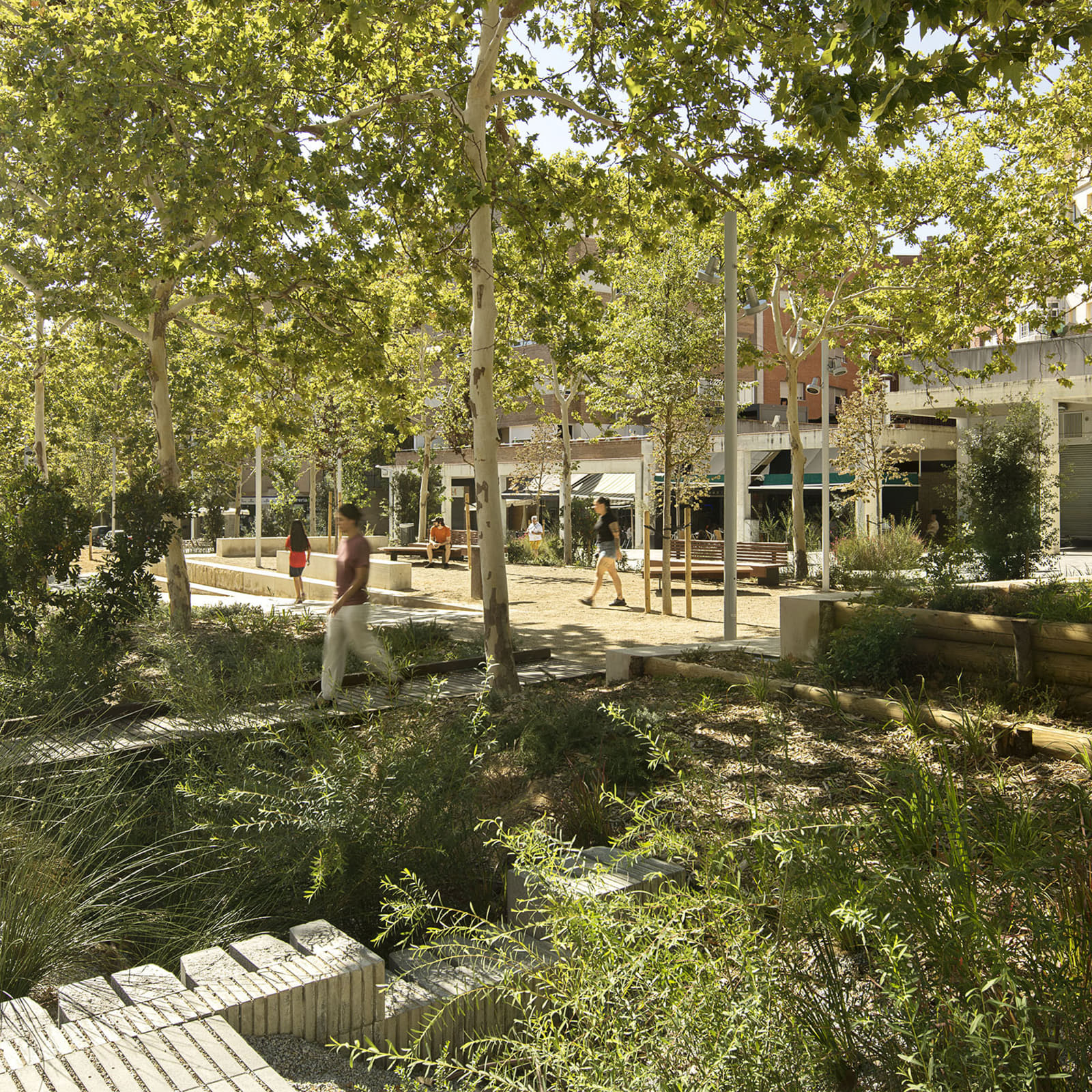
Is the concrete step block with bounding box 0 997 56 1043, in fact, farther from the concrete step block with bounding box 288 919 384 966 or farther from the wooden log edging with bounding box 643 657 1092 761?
the wooden log edging with bounding box 643 657 1092 761

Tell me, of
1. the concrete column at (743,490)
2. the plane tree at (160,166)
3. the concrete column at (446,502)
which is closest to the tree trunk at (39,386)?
the plane tree at (160,166)

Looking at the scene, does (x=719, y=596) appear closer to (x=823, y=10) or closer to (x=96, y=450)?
(x=823, y=10)

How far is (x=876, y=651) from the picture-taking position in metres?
6.88

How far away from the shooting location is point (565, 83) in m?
10.9

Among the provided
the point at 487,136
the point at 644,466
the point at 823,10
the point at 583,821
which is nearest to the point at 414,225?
the point at 487,136

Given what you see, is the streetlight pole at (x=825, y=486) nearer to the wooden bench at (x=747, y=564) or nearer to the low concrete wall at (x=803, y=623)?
the wooden bench at (x=747, y=564)

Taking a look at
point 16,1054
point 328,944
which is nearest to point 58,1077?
point 16,1054

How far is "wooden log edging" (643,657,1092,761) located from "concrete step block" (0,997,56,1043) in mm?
4194

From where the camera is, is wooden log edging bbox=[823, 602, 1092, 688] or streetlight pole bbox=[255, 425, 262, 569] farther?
streetlight pole bbox=[255, 425, 262, 569]

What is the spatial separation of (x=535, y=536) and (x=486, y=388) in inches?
879

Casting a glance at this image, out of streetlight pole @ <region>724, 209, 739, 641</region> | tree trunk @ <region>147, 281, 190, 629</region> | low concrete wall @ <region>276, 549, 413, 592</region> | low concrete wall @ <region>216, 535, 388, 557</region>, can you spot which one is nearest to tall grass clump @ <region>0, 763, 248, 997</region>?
streetlight pole @ <region>724, 209, 739, 641</region>

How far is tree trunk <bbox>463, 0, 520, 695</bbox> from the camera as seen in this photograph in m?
8.62

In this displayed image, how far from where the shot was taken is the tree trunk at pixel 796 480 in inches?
830

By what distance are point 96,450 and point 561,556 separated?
2733 cm
